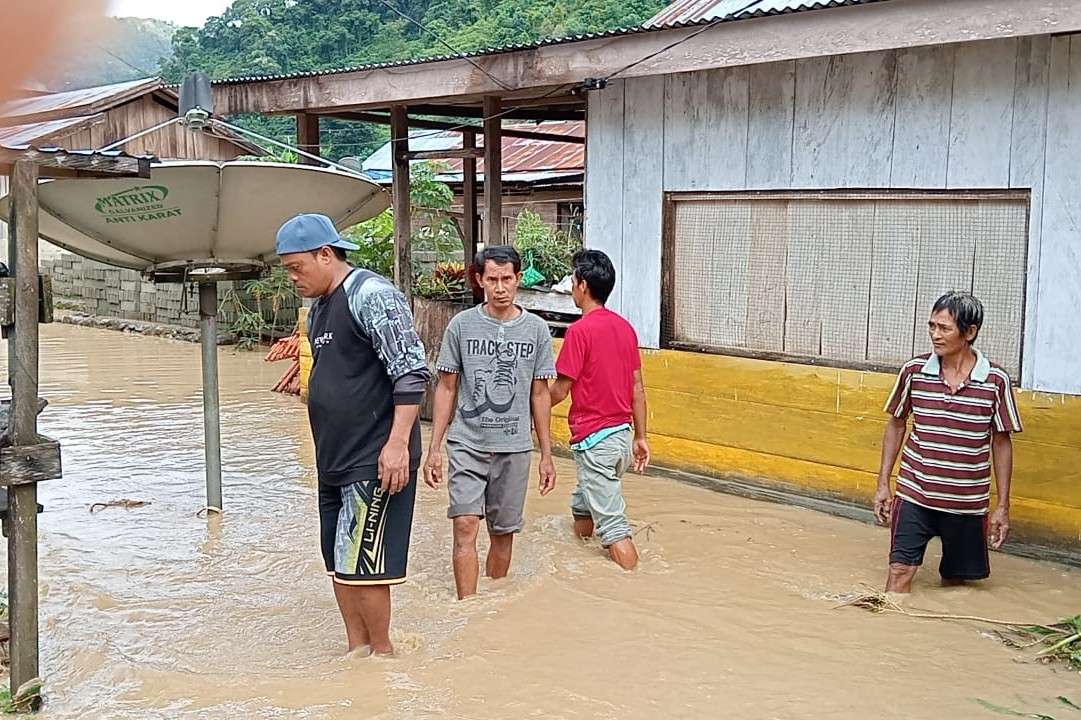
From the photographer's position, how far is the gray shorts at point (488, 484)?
208 inches

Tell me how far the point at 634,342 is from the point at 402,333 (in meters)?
2.00

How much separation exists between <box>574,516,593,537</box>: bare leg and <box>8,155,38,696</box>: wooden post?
3.22 meters

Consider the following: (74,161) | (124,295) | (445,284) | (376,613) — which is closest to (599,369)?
(376,613)

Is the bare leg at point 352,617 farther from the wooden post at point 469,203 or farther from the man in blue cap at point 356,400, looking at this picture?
the wooden post at point 469,203

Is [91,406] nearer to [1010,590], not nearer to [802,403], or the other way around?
[802,403]

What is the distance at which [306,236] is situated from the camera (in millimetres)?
4316

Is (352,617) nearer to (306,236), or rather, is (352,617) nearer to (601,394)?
(306,236)

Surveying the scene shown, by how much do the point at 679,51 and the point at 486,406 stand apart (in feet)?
10.5

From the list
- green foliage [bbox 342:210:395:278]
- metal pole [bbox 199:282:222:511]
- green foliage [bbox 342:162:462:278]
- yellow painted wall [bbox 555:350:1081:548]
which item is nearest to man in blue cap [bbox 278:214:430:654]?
metal pole [bbox 199:282:222:511]

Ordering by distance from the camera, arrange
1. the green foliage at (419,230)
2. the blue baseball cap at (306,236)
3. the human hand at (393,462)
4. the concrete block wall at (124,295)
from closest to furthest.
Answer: the human hand at (393,462) < the blue baseball cap at (306,236) < the green foliage at (419,230) < the concrete block wall at (124,295)

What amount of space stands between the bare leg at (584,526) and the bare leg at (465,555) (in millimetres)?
1250

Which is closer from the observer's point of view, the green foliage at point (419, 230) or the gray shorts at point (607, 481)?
the gray shorts at point (607, 481)

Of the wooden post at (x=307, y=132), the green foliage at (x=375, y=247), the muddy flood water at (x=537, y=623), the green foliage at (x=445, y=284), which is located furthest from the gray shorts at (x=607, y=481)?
the green foliage at (x=375, y=247)

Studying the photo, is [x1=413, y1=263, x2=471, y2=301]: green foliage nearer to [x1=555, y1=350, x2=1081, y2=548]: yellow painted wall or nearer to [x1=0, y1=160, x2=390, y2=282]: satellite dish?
[x1=555, y1=350, x2=1081, y2=548]: yellow painted wall
